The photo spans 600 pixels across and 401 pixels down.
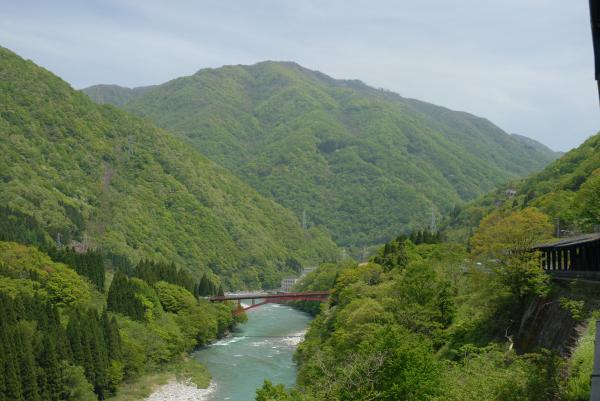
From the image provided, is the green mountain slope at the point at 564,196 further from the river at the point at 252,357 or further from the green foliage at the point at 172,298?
the green foliage at the point at 172,298

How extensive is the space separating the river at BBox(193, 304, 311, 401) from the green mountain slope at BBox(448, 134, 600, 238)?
106ft

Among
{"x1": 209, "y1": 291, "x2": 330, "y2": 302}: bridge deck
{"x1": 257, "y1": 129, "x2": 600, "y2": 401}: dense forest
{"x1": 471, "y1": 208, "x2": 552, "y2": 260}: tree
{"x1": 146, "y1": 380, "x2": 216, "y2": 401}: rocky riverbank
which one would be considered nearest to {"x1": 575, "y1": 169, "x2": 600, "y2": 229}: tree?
{"x1": 257, "y1": 129, "x2": 600, "y2": 401}: dense forest

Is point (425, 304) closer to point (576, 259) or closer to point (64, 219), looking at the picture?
point (576, 259)

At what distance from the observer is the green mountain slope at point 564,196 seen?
5841 cm

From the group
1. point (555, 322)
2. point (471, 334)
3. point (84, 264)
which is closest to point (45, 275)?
point (84, 264)

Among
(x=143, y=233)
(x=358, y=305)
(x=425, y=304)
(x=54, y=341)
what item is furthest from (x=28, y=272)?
(x=143, y=233)

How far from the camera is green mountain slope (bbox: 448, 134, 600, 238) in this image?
192 feet

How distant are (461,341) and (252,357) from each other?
4523cm

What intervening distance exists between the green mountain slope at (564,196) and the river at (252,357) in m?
32.4

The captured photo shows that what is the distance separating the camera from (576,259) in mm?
34094

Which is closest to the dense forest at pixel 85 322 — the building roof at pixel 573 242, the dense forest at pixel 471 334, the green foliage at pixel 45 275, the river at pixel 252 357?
the green foliage at pixel 45 275

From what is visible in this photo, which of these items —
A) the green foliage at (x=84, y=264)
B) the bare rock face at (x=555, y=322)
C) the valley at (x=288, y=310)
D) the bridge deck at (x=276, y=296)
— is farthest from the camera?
the bridge deck at (x=276, y=296)

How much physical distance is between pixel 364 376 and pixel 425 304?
54.3ft

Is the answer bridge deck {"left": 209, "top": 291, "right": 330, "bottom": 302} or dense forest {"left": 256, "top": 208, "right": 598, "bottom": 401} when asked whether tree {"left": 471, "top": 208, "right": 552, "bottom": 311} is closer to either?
dense forest {"left": 256, "top": 208, "right": 598, "bottom": 401}
